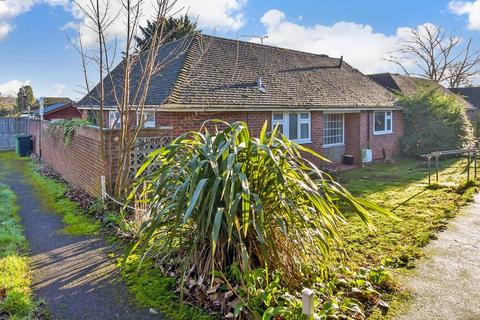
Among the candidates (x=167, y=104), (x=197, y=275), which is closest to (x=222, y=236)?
(x=197, y=275)

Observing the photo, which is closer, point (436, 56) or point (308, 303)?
point (308, 303)

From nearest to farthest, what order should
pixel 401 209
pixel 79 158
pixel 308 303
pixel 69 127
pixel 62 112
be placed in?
1. pixel 308 303
2. pixel 401 209
3. pixel 79 158
4. pixel 69 127
5. pixel 62 112

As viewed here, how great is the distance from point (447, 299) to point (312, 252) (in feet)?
5.08

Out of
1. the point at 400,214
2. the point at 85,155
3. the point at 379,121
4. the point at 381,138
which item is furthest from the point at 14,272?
the point at 379,121

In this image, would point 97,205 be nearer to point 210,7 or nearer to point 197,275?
point 197,275

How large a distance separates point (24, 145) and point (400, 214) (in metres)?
16.9

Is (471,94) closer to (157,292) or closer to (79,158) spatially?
(79,158)

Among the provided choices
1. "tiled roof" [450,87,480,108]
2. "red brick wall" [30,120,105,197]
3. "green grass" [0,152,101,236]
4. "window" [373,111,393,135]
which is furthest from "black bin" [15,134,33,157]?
"tiled roof" [450,87,480,108]

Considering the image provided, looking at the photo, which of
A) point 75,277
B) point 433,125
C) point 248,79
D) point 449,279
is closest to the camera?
point 449,279

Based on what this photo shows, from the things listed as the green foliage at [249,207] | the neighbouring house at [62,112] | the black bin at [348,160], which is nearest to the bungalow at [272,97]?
the black bin at [348,160]

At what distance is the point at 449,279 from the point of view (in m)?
4.64

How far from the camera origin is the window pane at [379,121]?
17156 mm

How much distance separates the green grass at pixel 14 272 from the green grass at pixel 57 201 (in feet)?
2.66

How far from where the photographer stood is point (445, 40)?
3694 cm
